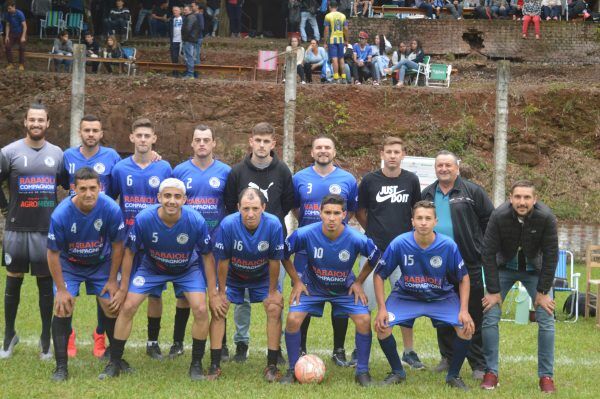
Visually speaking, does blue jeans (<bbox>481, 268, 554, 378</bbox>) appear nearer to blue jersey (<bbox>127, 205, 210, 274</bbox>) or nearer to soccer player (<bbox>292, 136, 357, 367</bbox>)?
soccer player (<bbox>292, 136, 357, 367</bbox>)

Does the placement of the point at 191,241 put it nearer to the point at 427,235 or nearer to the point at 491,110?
the point at 427,235

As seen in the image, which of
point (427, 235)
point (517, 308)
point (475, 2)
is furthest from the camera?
point (475, 2)

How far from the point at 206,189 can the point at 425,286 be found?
2567mm

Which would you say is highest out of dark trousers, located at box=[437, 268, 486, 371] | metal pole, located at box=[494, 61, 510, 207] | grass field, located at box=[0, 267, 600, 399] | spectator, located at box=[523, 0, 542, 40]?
spectator, located at box=[523, 0, 542, 40]

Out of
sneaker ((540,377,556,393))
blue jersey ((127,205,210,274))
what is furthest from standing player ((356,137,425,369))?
blue jersey ((127,205,210,274))

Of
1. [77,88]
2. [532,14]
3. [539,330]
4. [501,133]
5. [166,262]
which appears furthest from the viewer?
[532,14]

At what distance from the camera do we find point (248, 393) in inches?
345

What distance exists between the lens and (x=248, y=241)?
9.57 metres

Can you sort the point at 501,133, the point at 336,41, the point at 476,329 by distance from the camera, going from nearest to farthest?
the point at 476,329 → the point at 501,133 → the point at 336,41

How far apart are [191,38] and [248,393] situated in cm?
1731

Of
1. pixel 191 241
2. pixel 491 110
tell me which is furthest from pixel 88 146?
pixel 491 110

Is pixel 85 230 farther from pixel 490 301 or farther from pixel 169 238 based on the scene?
pixel 490 301

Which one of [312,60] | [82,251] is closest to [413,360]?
[82,251]

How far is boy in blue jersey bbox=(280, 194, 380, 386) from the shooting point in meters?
9.50
